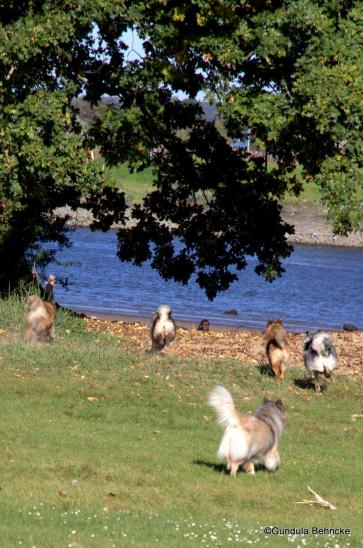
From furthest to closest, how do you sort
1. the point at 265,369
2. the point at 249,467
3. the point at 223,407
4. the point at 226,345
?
the point at 226,345, the point at 265,369, the point at 249,467, the point at 223,407

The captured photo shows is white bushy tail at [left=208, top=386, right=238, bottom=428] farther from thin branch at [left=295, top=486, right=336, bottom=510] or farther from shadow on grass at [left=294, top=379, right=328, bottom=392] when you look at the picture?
shadow on grass at [left=294, top=379, right=328, bottom=392]

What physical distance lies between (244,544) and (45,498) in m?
2.51

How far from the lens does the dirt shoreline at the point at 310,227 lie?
324 ft

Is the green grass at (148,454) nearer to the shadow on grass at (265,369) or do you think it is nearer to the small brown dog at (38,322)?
the shadow on grass at (265,369)

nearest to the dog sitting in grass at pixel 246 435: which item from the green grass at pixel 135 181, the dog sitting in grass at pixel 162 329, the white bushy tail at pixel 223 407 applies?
the white bushy tail at pixel 223 407

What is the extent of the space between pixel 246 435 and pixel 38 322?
27.6 ft

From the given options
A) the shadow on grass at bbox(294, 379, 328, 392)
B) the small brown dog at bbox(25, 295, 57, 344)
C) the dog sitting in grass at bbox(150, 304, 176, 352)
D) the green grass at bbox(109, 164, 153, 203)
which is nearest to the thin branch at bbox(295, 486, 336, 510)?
the shadow on grass at bbox(294, 379, 328, 392)

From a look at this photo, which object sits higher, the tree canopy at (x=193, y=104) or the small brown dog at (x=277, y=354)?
the tree canopy at (x=193, y=104)

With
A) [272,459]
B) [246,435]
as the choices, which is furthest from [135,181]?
[246,435]

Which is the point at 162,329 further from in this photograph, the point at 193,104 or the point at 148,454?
the point at 193,104

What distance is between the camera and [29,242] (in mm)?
25734

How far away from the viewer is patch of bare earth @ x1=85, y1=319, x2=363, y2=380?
70.5ft

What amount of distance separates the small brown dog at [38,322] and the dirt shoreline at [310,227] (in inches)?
2938

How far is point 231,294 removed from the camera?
57.0 metres
